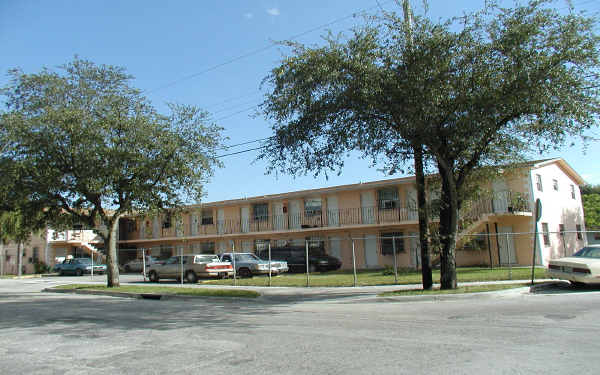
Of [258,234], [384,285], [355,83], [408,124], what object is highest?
[355,83]

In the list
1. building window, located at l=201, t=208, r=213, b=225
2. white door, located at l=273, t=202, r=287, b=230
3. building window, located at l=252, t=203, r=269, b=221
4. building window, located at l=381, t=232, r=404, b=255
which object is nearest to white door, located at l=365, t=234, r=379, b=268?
building window, located at l=381, t=232, r=404, b=255

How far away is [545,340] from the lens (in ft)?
23.2

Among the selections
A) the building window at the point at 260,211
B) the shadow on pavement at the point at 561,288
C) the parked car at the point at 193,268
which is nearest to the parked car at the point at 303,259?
the parked car at the point at 193,268

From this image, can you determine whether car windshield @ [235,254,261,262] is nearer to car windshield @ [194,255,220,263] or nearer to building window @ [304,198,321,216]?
car windshield @ [194,255,220,263]

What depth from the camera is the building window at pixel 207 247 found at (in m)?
Answer: 38.6

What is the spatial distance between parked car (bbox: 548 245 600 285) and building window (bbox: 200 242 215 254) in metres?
28.0

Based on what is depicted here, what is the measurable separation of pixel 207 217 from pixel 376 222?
15.2 m

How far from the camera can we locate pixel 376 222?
1203 inches

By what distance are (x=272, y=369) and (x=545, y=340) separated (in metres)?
4.15

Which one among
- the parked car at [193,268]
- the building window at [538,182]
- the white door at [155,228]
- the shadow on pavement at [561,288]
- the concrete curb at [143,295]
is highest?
the building window at [538,182]

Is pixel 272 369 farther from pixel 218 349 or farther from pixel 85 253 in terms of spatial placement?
pixel 85 253

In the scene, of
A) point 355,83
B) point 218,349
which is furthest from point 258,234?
point 218,349

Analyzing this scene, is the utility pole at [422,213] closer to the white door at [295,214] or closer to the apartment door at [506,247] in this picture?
the apartment door at [506,247]

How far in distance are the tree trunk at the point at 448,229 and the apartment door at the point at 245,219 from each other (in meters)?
23.5
